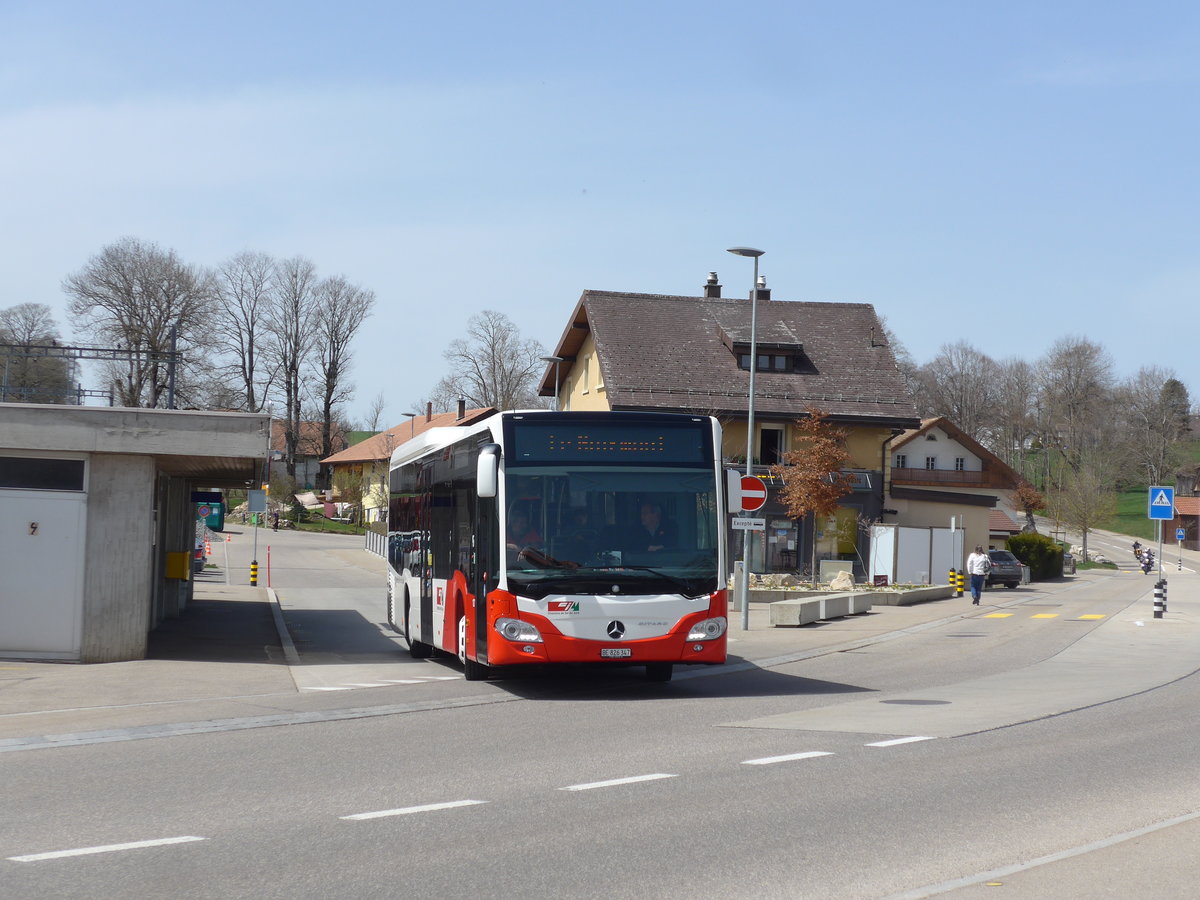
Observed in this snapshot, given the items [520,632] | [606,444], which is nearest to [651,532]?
[606,444]

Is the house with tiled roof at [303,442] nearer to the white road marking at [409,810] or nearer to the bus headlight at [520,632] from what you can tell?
the bus headlight at [520,632]

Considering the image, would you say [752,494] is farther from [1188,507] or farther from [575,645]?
[1188,507]

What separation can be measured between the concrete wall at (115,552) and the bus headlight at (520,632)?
6.74 metres

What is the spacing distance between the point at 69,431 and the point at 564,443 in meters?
7.37

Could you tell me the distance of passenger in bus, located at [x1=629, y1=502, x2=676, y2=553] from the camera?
14320mm

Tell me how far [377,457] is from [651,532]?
9219cm

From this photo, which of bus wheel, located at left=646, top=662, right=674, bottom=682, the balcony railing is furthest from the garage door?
the balcony railing

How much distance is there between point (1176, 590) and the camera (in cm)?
4738

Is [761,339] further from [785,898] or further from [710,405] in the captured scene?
[785,898]

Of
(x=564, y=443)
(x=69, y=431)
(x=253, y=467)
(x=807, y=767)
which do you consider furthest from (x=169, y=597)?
(x=807, y=767)

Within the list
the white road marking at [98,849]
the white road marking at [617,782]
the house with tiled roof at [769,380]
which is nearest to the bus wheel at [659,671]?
the white road marking at [617,782]

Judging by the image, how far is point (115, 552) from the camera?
18234 millimetres

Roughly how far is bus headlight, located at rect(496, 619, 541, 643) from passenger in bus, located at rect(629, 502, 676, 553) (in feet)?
4.53

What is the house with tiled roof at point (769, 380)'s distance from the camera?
52156 mm
